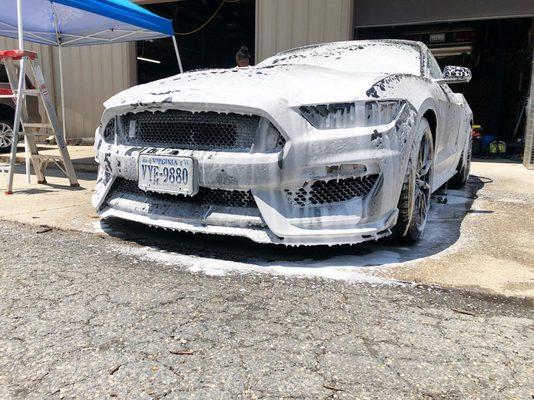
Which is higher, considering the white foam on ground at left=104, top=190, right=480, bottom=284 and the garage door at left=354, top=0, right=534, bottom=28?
the garage door at left=354, top=0, right=534, bottom=28

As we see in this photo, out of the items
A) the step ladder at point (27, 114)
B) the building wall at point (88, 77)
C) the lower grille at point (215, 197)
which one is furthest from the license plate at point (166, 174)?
the building wall at point (88, 77)

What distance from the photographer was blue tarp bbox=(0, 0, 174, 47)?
587cm

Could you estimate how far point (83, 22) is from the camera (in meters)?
6.87

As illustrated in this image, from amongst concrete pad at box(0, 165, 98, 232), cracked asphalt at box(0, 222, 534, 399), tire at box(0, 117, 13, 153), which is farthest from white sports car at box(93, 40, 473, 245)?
tire at box(0, 117, 13, 153)

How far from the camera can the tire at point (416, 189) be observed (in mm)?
2707

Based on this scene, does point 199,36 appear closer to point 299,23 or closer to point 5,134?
point 299,23

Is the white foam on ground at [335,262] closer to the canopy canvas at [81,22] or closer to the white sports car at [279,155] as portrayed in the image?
the white sports car at [279,155]

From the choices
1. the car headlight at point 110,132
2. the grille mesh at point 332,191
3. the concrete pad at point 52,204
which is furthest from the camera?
the concrete pad at point 52,204

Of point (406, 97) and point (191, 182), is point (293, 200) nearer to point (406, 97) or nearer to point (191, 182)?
point (191, 182)

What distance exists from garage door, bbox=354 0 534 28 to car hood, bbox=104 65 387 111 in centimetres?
647

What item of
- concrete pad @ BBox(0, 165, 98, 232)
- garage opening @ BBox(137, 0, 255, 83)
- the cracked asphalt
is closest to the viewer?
the cracked asphalt

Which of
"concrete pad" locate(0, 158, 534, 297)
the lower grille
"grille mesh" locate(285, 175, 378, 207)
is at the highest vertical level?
"grille mesh" locate(285, 175, 378, 207)

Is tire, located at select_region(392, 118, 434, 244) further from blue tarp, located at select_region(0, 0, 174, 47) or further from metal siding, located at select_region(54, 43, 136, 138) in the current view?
metal siding, located at select_region(54, 43, 136, 138)

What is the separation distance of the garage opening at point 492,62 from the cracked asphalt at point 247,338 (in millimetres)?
9620
